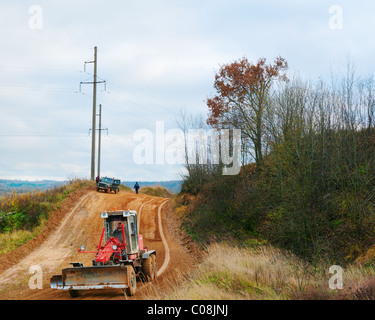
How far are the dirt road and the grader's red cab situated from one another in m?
0.67

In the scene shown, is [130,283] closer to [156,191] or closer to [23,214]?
[23,214]

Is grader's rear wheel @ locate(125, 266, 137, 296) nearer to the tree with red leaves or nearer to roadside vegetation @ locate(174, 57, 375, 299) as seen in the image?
roadside vegetation @ locate(174, 57, 375, 299)

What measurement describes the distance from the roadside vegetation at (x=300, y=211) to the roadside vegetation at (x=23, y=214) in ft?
36.7

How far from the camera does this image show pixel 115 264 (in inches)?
568

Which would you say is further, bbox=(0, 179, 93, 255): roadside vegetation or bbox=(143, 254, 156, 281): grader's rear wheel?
bbox=(0, 179, 93, 255): roadside vegetation

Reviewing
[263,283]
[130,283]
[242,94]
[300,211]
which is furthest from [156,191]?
[263,283]

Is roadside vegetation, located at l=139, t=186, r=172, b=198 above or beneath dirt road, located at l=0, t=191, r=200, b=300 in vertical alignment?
above

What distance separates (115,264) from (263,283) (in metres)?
5.49

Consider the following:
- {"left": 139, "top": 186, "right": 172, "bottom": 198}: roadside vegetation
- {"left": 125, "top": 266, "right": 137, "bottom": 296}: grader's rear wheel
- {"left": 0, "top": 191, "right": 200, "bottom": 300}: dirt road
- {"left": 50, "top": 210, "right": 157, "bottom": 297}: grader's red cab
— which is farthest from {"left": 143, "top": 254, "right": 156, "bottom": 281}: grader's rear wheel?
{"left": 139, "top": 186, "right": 172, "bottom": 198}: roadside vegetation

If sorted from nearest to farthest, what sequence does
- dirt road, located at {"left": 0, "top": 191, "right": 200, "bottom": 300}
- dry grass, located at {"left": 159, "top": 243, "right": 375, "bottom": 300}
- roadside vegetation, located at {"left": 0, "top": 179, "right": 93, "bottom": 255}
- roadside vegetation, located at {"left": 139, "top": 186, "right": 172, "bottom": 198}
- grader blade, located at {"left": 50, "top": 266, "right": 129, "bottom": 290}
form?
dry grass, located at {"left": 159, "top": 243, "right": 375, "bottom": 300} → grader blade, located at {"left": 50, "top": 266, "right": 129, "bottom": 290} → dirt road, located at {"left": 0, "top": 191, "right": 200, "bottom": 300} → roadside vegetation, located at {"left": 0, "top": 179, "right": 93, "bottom": 255} → roadside vegetation, located at {"left": 139, "top": 186, "right": 172, "bottom": 198}

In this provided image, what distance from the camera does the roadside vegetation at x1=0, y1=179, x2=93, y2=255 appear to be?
84.0 feet

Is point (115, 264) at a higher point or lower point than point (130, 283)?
higher

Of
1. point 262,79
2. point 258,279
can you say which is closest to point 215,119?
point 262,79
